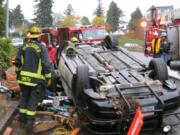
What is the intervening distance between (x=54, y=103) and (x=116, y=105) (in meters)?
1.99

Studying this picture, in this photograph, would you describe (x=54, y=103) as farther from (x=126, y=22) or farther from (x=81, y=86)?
(x=126, y=22)

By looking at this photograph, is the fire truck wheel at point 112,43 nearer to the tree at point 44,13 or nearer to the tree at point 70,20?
the tree at point 44,13

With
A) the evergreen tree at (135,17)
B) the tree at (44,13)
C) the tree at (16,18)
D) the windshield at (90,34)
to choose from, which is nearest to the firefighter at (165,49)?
the windshield at (90,34)

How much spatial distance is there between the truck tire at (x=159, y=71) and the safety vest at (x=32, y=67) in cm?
209

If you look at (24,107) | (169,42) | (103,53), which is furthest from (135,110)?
(169,42)

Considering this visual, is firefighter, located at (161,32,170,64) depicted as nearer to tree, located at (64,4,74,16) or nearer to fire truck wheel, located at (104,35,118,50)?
fire truck wheel, located at (104,35,118,50)

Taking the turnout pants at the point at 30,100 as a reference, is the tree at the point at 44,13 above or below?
above

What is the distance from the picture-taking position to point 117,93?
267 inches

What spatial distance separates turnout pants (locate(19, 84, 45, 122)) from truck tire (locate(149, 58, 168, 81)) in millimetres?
2161

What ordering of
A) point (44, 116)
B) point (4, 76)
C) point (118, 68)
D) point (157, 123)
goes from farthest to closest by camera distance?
point (4, 76) < point (118, 68) < point (44, 116) < point (157, 123)

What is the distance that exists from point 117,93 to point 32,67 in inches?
59.7

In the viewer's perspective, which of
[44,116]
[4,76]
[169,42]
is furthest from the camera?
[169,42]

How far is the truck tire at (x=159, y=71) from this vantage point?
24.8 feet

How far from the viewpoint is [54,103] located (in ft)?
26.4
